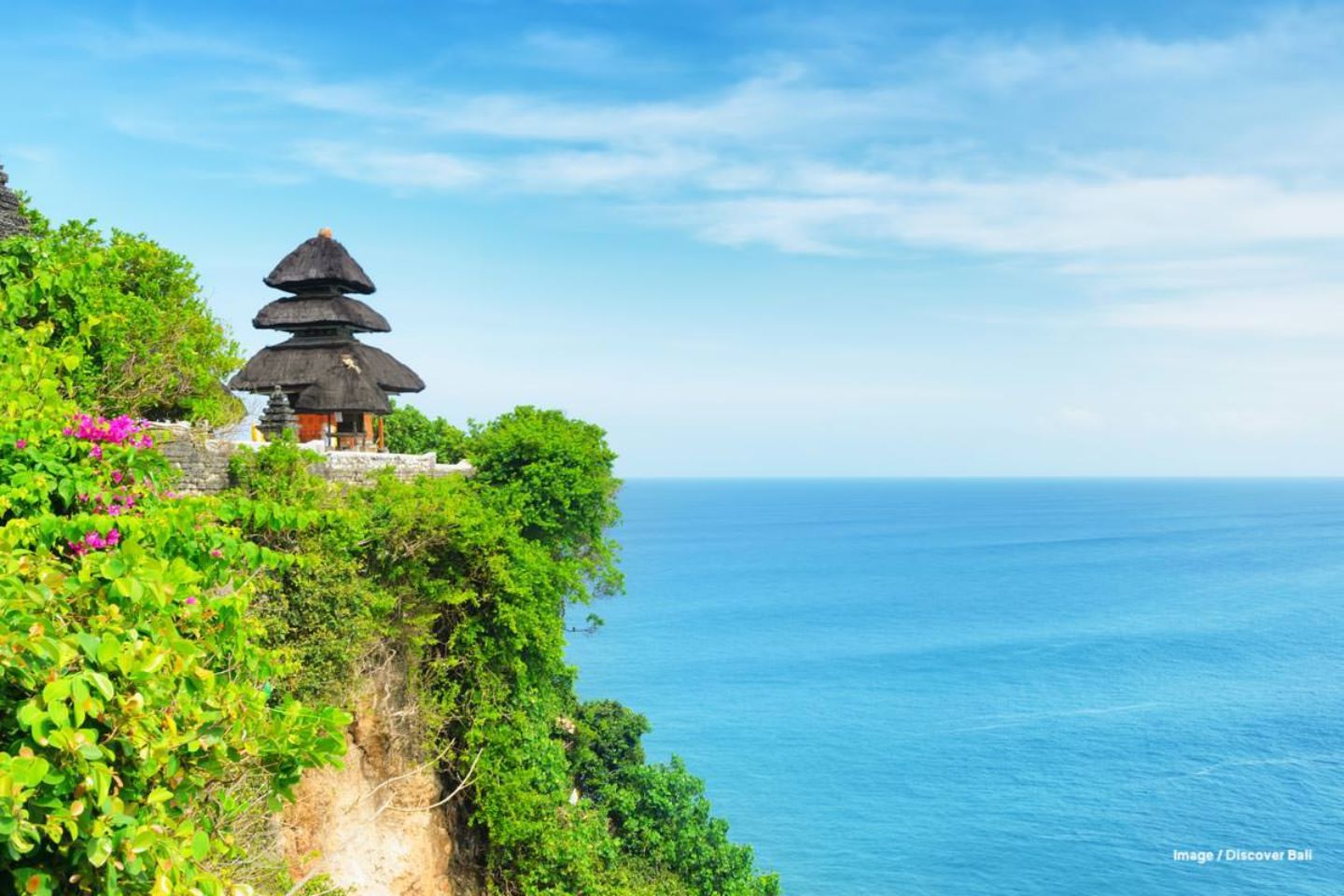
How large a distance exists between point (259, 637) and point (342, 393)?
10.1 m

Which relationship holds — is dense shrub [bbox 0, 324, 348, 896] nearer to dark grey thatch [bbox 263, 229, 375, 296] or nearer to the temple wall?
the temple wall

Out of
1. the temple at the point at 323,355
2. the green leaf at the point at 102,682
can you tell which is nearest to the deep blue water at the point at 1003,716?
the temple at the point at 323,355

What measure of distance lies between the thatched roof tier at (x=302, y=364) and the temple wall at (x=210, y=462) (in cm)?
477

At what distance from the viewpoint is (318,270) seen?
22.7 m

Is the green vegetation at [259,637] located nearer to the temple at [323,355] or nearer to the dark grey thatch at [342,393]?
the temple at [323,355]

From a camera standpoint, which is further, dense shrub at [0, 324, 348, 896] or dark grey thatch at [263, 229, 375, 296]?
dark grey thatch at [263, 229, 375, 296]

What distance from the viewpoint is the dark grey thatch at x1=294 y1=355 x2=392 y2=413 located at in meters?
22.0

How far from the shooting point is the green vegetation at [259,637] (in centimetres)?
582

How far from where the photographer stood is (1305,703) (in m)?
54.9

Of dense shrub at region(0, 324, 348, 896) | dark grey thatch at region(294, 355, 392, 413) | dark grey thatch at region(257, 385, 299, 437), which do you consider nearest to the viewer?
dense shrub at region(0, 324, 348, 896)

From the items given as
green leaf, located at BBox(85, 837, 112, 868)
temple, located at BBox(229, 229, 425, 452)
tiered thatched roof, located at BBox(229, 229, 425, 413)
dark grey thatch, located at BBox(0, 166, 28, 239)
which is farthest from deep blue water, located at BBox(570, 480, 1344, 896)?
green leaf, located at BBox(85, 837, 112, 868)

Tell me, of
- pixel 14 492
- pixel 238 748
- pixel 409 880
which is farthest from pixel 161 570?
pixel 409 880

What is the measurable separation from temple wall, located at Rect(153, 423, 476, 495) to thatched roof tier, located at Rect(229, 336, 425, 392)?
4766 mm

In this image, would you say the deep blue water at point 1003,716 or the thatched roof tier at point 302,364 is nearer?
the thatched roof tier at point 302,364
